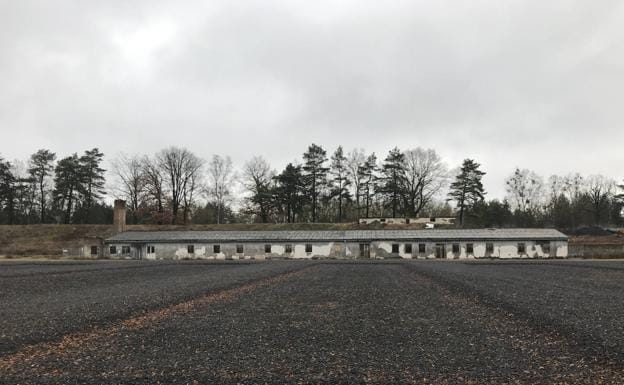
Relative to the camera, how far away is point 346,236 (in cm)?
4956

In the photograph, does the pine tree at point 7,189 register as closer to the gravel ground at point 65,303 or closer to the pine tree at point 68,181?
the pine tree at point 68,181

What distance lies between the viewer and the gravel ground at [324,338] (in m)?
6.64

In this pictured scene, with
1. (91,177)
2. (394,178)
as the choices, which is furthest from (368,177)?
(91,177)

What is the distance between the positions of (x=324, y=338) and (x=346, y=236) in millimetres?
40688

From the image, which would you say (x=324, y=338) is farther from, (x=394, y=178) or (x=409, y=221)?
(x=394, y=178)

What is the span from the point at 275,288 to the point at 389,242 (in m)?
31.2

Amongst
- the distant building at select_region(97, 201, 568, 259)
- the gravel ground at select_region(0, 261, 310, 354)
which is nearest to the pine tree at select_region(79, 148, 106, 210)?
the distant building at select_region(97, 201, 568, 259)

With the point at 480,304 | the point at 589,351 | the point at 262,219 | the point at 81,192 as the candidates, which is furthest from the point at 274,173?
the point at 589,351

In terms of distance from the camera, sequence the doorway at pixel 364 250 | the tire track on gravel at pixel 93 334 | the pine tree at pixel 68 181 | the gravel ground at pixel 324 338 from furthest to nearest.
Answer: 1. the pine tree at pixel 68 181
2. the doorway at pixel 364 250
3. the tire track on gravel at pixel 93 334
4. the gravel ground at pixel 324 338

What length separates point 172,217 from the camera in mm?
69000

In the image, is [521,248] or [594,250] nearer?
[521,248]

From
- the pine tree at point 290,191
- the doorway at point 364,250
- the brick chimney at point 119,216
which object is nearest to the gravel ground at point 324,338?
the doorway at point 364,250

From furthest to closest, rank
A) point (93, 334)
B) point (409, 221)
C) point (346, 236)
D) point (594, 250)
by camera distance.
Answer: point (409, 221) → point (346, 236) → point (594, 250) → point (93, 334)

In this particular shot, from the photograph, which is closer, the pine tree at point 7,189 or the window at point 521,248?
the window at point 521,248
